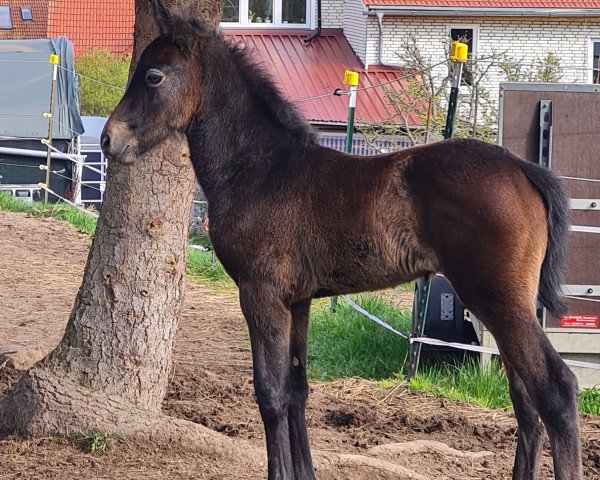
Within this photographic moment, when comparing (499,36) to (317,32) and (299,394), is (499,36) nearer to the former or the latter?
(317,32)

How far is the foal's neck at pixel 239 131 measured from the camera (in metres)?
4.85

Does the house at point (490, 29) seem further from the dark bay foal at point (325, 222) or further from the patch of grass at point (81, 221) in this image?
the dark bay foal at point (325, 222)

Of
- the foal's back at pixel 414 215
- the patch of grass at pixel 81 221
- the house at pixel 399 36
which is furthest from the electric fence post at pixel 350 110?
the house at pixel 399 36

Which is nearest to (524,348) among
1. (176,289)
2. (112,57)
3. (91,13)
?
(176,289)

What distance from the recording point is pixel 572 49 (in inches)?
945

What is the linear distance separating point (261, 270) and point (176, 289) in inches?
48.3

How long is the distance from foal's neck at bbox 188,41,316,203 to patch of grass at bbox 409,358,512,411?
2658 millimetres

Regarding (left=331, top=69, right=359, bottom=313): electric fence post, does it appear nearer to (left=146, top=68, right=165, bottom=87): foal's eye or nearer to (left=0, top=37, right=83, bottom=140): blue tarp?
(left=146, top=68, right=165, bottom=87): foal's eye

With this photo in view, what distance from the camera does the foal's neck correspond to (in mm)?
4852

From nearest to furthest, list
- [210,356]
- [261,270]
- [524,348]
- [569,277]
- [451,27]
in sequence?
[524,348], [261,270], [569,277], [210,356], [451,27]

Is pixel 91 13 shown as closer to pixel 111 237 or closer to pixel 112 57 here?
pixel 112 57

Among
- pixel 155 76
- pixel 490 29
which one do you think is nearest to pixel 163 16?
pixel 155 76

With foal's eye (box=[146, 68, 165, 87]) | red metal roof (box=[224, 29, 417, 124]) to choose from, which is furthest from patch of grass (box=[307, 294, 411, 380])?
red metal roof (box=[224, 29, 417, 124])

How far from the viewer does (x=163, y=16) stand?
4.75 metres
